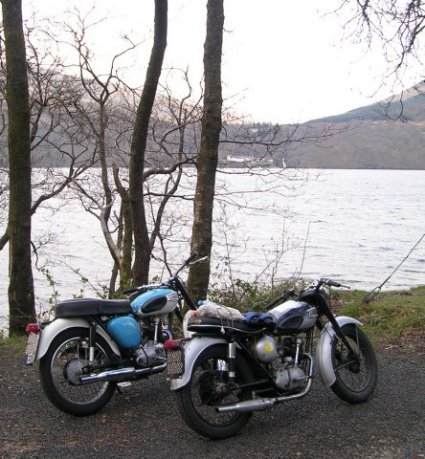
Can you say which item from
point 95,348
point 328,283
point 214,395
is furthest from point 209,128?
point 214,395

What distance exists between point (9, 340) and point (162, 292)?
137 inches

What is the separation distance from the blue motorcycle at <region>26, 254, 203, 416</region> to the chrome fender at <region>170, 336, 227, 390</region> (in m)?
0.68

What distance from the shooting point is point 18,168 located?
7891 millimetres

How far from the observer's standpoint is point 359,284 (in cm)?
2002

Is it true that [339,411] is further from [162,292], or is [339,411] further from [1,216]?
[1,216]

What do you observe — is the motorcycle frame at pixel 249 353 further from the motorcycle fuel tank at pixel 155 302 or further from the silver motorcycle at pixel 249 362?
the motorcycle fuel tank at pixel 155 302

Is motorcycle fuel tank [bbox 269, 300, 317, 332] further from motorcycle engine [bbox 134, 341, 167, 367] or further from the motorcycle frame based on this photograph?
motorcycle engine [bbox 134, 341, 167, 367]

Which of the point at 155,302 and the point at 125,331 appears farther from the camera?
the point at 155,302

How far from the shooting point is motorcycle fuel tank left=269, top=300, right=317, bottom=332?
4.54m

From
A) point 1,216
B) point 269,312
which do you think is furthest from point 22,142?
point 1,216

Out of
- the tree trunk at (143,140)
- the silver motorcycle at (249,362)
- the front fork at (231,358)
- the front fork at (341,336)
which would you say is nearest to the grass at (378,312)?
the tree trunk at (143,140)

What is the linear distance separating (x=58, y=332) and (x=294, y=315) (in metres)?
1.71

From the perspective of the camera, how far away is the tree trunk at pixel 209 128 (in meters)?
7.73

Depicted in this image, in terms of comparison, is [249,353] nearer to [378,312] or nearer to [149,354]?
[149,354]
